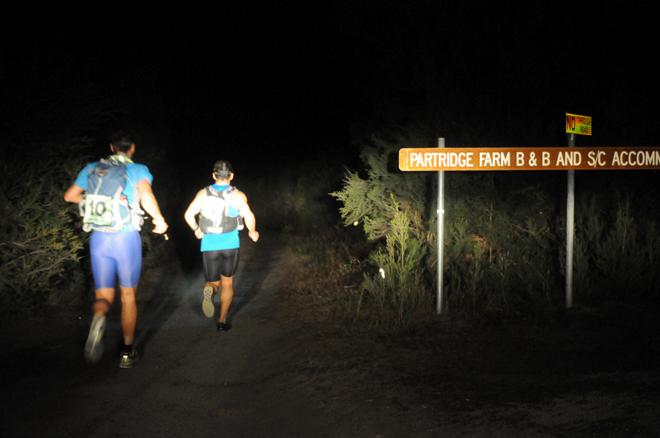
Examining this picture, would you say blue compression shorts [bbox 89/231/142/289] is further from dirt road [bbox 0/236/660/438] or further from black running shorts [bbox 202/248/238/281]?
black running shorts [bbox 202/248/238/281]

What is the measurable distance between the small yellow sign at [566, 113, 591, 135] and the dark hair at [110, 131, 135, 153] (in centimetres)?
467

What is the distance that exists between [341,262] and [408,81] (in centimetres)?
340

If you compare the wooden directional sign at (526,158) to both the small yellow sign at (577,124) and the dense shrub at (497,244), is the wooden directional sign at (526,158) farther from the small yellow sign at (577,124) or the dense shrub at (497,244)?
the dense shrub at (497,244)

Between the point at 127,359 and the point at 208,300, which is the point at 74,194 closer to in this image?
the point at 127,359

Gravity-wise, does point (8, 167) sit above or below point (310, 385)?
above

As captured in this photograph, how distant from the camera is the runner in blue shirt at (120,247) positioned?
19.9ft

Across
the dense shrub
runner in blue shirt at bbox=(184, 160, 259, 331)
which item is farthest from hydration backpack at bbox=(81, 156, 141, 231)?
the dense shrub

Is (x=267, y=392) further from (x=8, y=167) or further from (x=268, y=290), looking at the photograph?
(x=268, y=290)

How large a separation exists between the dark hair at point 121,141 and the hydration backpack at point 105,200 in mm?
221

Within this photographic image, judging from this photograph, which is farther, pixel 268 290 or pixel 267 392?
pixel 268 290

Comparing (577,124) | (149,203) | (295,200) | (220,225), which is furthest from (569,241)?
(295,200)

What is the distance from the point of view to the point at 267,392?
5578mm

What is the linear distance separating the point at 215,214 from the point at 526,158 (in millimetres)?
3488

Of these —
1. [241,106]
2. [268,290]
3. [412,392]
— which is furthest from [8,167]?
[241,106]
